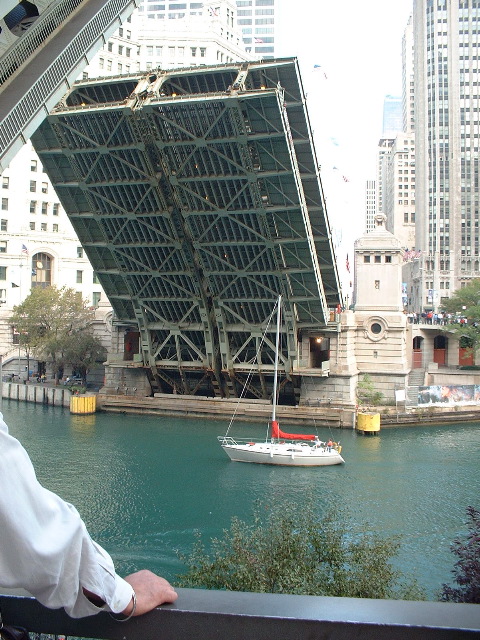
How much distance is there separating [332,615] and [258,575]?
11424 millimetres

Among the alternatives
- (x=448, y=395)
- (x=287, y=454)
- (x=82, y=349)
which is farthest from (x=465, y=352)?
(x=82, y=349)

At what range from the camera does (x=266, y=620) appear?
2287mm

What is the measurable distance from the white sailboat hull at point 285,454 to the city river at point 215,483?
0.59 meters

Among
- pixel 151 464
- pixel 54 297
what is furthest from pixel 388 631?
pixel 54 297

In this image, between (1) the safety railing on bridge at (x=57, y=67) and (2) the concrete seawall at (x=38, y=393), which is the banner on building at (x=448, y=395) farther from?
(1) the safety railing on bridge at (x=57, y=67)

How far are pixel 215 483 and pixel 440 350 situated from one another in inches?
1302

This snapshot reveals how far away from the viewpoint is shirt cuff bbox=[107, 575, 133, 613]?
7.01 ft

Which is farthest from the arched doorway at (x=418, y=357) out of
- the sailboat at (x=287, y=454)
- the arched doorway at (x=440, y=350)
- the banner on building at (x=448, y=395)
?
the sailboat at (x=287, y=454)

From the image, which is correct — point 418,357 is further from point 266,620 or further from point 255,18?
point 255,18

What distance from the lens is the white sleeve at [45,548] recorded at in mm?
1923

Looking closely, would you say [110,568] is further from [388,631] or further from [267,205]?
[267,205]

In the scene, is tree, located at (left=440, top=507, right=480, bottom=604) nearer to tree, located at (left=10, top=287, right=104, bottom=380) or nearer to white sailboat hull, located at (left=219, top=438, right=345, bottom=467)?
white sailboat hull, located at (left=219, top=438, right=345, bottom=467)

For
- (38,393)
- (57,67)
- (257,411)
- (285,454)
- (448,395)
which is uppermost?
(57,67)

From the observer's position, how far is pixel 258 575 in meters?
13.1
